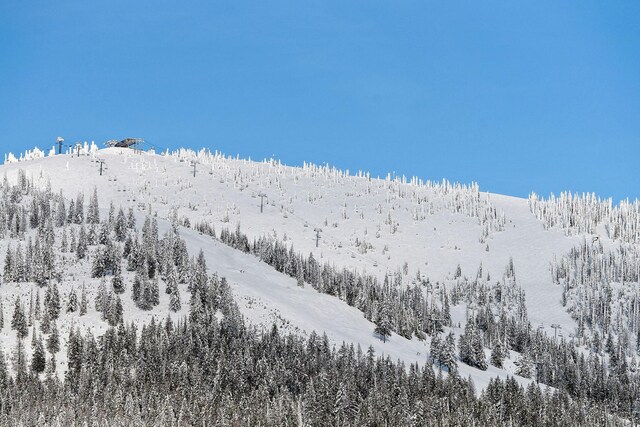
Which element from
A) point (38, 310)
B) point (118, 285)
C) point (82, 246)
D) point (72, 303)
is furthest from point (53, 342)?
point (82, 246)

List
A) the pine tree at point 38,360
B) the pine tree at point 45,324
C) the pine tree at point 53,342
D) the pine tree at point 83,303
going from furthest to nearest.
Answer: the pine tree at point 83,303 → the pine tree at point 45,324 → the pine tree at point 53,342 → the pine tree at point 38,360

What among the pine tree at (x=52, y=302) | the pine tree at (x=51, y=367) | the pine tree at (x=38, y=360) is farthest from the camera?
the pine tree at (x=52, y=302)

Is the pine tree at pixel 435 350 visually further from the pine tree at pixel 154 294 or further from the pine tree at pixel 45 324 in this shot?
the pine tree at pixel 45 324

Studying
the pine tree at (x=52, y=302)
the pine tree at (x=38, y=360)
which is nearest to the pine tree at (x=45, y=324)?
the pine tree at (x=52, y=302)

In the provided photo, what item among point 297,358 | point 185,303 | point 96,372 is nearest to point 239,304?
point 185,303

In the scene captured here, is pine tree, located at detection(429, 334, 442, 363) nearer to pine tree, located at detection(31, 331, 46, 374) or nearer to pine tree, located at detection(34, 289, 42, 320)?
pine tree, located at detection(34, 289, 42, 320)

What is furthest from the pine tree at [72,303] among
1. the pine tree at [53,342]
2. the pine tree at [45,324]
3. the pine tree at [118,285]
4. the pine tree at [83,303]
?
the pine tree at [53,342]

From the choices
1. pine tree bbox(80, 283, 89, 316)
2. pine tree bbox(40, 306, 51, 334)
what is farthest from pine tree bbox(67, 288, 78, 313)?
pine tree bbox(40, 306, 51, 334)

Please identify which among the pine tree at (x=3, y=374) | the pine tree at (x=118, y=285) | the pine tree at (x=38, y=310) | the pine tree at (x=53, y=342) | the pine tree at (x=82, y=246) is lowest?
the pine tree at (x=3, y=374)

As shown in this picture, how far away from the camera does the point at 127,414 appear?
131125 mm

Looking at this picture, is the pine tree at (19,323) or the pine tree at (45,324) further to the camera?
the pine tree at (45,324)

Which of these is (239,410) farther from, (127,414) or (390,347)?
(390,347)

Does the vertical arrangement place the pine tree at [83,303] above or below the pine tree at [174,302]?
below

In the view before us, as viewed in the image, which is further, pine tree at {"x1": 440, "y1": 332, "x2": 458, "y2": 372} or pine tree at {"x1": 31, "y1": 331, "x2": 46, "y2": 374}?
pine tree at {"x1": 440, "y1": 332, "x2": 458, "y2": 372}
